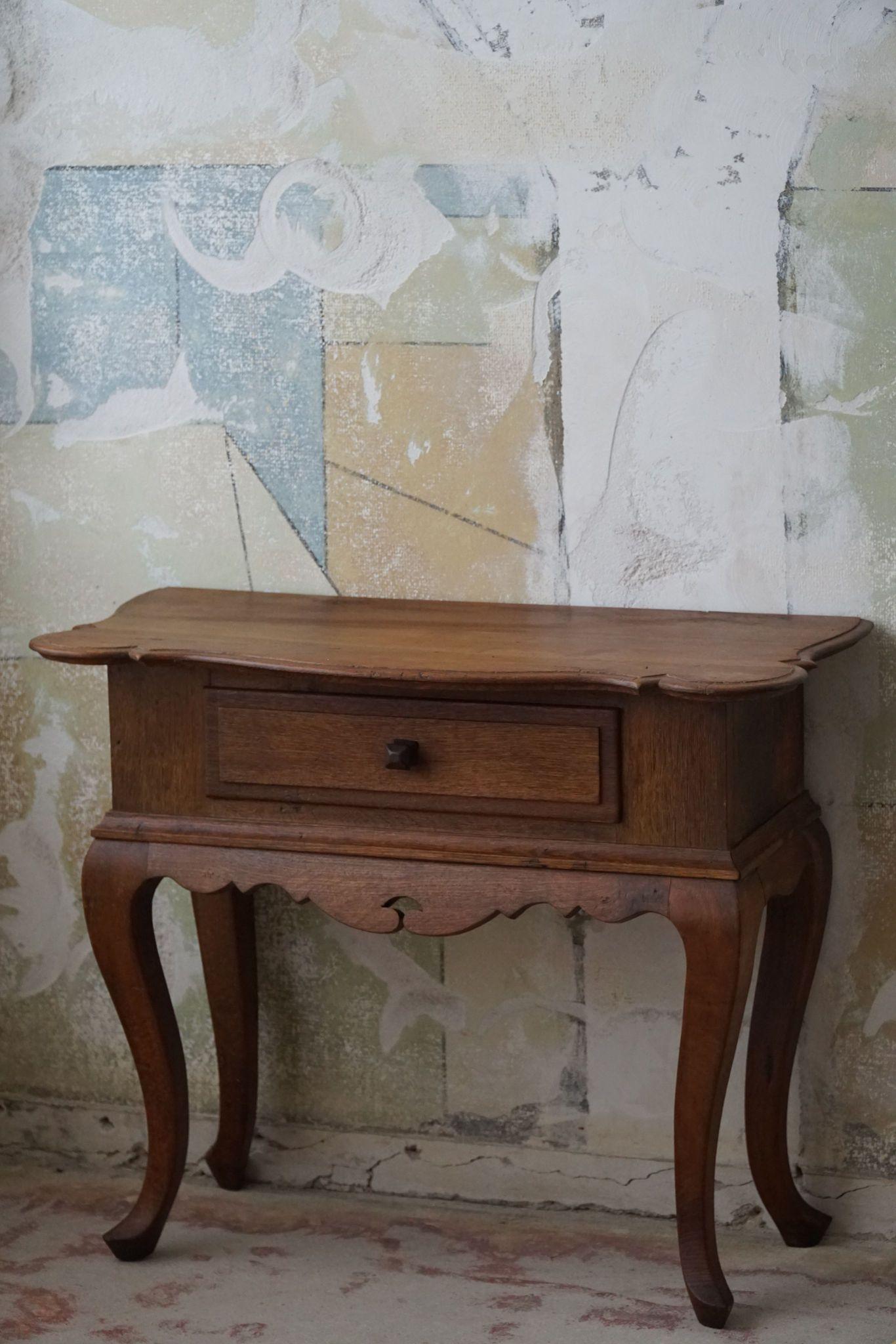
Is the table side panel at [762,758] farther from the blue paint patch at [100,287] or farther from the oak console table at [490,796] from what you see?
the blue paint patch at [100,287]

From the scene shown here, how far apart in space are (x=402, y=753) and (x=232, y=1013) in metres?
0.79

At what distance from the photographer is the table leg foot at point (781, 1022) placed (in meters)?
2.44

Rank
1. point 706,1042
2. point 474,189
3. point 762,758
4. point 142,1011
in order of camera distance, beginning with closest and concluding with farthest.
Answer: point 706,1042, point 762,758, point 142,1011, point 474,189

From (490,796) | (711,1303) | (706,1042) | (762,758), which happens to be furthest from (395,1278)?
(762,758)

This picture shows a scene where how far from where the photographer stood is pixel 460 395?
255 cm

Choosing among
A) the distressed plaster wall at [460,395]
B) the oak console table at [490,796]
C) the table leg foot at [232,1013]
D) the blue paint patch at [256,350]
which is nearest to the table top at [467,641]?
the oak console table at [490,796]

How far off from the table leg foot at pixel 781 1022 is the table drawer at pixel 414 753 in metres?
0.50

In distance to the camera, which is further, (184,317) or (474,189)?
(184,317)

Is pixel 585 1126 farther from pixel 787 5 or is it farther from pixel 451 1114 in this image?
pixel 787 5

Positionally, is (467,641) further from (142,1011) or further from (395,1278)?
(395,1278)

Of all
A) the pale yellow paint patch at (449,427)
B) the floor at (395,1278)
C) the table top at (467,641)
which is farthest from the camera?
the pale yellow paint patch at (449,427)

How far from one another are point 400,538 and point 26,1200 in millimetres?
1255

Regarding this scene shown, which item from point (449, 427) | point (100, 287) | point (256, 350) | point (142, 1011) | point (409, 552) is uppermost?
point (100, 287)

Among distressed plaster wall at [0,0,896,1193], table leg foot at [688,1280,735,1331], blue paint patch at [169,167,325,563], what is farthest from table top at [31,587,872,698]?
table leg foot at [688,1280,735,1331]
